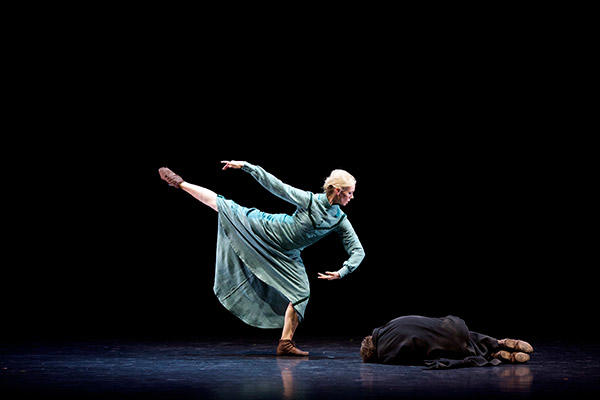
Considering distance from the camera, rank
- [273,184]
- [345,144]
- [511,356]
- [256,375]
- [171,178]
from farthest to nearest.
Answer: [345,144]
[171,178]
[273,184]
[511,356]
[256,375]

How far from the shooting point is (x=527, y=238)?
7.02m

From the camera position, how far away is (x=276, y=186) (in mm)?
4852

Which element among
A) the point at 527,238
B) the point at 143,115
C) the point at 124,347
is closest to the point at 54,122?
the point at 143,115

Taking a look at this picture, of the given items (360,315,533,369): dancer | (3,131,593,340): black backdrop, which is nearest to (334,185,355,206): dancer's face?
(360,315,533,369): dancer

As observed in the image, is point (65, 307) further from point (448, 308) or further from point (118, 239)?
point (448, 308)

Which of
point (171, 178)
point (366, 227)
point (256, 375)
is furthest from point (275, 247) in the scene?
point (366, 227)

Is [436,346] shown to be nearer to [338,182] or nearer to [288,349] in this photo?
[288,349]

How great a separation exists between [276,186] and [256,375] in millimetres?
1326

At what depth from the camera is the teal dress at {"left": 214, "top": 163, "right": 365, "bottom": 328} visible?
4.93m

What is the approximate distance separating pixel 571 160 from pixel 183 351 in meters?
3.98

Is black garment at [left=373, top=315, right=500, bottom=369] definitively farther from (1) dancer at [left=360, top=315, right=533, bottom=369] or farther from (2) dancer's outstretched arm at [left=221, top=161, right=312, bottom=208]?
(2) dancer's outstretched arm at [left=221, top=161, right=312, bottom=208]

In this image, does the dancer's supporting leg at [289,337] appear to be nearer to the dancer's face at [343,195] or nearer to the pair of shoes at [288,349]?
the pair of shoes at [288,349]

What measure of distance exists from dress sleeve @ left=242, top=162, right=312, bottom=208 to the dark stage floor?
39.6 inches

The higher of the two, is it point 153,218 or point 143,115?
point 143,115
